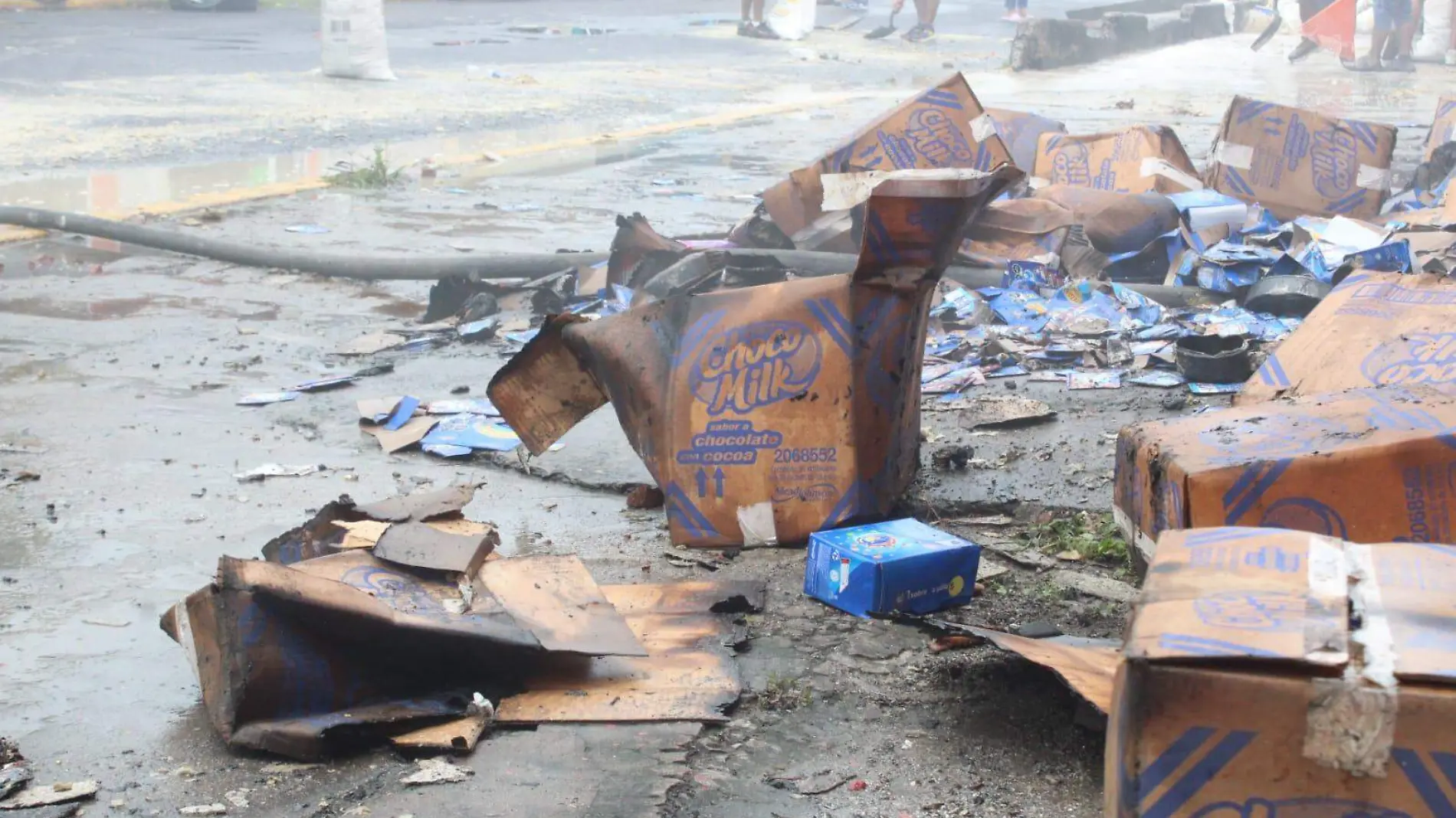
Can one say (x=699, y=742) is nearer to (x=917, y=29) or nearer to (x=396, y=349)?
(x=396, y=349)

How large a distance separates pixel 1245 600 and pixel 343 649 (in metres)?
1.63

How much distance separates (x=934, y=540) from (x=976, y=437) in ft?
4.13

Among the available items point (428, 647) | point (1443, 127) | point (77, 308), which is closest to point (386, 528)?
point (428, 647)

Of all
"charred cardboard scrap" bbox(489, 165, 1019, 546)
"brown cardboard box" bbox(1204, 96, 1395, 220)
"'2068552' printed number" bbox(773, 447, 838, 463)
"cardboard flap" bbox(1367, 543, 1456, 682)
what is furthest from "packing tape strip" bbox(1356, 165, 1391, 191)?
"cardboard flap" bbox(1367, 543, 1456, 682)

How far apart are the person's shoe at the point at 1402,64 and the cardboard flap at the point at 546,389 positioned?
1801cm

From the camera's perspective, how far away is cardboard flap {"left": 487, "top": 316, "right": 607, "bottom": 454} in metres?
3.90

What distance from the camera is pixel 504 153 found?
1096 centimetres

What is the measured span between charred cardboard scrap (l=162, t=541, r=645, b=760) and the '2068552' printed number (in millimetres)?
781

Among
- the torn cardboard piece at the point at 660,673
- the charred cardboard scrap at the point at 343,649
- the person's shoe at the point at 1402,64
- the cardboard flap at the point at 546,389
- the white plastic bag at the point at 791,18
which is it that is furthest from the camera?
the white plastic bag at the point at 791,18

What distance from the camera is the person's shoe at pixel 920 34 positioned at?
868 inches

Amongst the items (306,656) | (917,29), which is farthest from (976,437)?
(917,29)

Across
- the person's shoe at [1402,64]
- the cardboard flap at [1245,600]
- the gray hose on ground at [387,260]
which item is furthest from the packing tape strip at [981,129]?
the person's shoe at [1402,64]

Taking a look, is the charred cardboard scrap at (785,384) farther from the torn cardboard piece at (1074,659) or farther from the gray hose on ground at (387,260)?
the gray hose on ground at (387,260)

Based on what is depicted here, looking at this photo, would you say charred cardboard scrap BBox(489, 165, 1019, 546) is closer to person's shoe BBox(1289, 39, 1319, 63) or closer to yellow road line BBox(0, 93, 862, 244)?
yellow road line BBox(0, 93, 862, 244)
